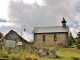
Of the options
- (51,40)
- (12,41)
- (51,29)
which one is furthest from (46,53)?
(51,29)

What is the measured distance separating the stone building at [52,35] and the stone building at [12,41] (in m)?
23.6

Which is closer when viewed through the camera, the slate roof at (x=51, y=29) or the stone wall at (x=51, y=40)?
the stone wall at (x=51, y=40)

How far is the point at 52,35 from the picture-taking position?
5122cm

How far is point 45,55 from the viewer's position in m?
22.3

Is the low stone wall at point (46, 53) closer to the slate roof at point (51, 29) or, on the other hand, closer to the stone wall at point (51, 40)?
the stone wall at point (51, 40)

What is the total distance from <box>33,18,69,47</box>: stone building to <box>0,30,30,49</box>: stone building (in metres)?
23.6

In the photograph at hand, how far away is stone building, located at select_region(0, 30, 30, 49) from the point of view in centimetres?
2484

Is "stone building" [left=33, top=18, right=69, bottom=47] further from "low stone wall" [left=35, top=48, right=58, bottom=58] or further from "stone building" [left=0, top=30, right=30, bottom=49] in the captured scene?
"low stone wall" [left=35, top=48, right=58, bottom=58]

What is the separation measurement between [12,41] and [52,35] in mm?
26171

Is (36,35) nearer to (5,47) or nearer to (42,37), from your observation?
(42,37)

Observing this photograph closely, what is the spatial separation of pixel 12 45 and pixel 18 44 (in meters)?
1.46

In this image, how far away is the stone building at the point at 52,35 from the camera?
50.2m

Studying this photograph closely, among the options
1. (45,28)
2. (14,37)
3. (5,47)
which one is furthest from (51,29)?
(5,47)

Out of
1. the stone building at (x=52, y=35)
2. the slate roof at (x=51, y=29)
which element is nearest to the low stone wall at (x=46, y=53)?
the stone building at (x=52, y=35)
